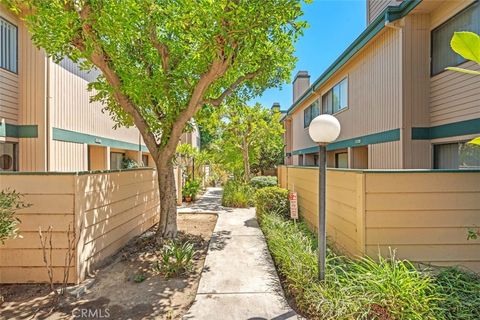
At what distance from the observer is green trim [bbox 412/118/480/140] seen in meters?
5.44

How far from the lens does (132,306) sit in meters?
3.83

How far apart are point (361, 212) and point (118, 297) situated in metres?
3.92

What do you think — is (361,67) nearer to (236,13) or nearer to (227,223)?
(236,13)

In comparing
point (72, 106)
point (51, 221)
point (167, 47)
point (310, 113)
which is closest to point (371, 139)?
point (167, 47)

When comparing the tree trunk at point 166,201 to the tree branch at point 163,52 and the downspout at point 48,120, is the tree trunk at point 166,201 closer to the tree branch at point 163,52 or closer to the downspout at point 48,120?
the tree branch at point 163,52

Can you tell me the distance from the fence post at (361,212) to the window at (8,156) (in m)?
9.10

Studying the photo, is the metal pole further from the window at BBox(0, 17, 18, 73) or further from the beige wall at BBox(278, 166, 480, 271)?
the window at BBox(0, 17, 18, 73)

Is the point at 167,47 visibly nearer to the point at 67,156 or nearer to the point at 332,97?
the point at 67,156

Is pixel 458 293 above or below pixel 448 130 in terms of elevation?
below

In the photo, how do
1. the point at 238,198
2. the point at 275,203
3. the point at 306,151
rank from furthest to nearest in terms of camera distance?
the point at 306,151 < the point at 238,198 < the point at 275,203

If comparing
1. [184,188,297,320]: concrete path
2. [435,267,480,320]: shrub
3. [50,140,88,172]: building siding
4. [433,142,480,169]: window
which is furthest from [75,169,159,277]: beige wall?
[433,142,480,169]: window

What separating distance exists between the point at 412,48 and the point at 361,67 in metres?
2.51

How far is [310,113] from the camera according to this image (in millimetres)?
15711

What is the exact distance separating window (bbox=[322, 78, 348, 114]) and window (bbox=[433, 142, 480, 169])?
4410 mm
